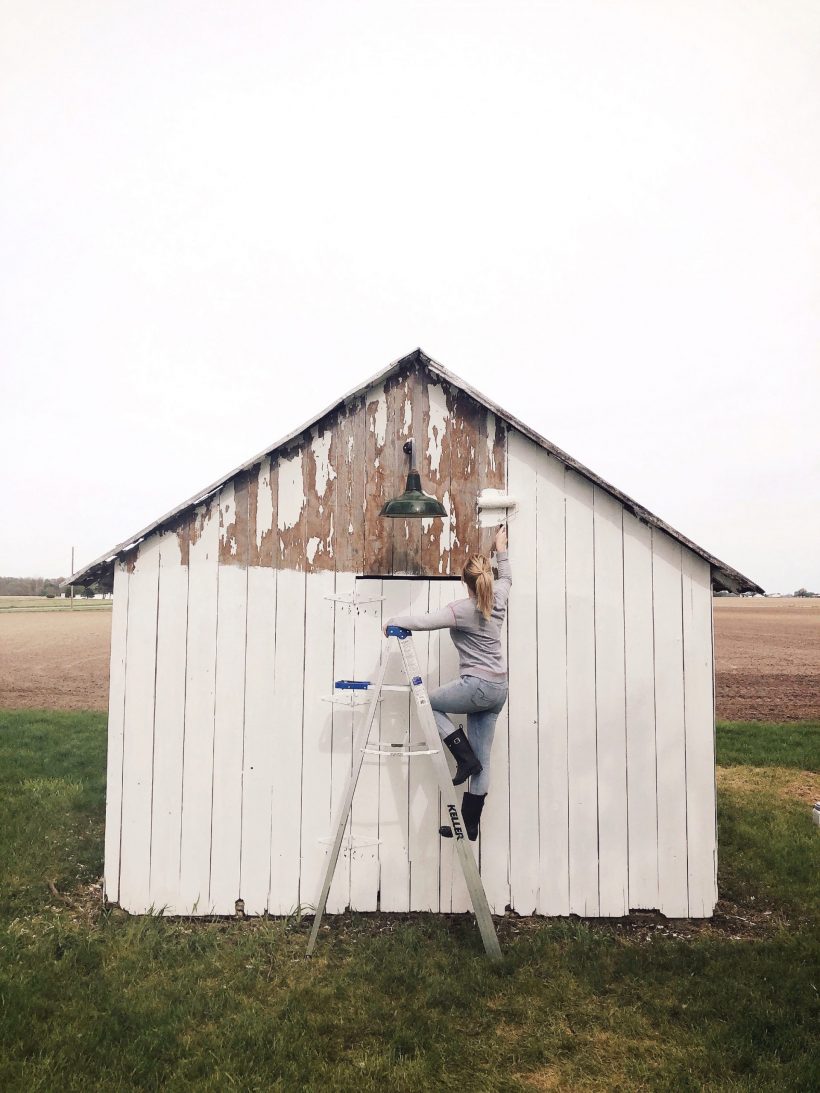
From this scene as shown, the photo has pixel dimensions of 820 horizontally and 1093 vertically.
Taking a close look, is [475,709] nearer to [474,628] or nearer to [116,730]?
[474,628]

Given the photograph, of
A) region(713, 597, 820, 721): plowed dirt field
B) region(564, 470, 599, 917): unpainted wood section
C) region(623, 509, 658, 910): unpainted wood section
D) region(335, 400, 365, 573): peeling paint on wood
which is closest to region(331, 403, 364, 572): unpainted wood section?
region(335, 400, 365, 573): peeling paint on wood

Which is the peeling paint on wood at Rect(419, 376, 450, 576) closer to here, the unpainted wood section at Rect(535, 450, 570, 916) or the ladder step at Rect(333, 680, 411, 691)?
the unpainted wood section at Rect(535, 450, 570, 916)

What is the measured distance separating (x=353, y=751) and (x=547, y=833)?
66.9 inches

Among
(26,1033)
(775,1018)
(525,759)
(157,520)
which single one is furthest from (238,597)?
(775,1018)

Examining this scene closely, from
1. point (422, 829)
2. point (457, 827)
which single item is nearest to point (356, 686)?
point (457, 827)

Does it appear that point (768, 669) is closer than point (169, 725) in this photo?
No

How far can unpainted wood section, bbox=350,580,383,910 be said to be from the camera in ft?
18.5

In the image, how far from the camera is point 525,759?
225 inches

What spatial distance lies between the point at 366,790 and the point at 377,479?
8.34ft

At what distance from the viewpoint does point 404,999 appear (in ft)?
14.5

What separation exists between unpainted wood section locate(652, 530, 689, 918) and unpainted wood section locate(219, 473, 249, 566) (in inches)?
133

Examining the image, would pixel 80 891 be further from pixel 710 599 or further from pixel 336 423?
pixel 710 599

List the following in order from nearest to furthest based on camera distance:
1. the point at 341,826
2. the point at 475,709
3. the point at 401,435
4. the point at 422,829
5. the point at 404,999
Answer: the point at 404,999
the point at 341,826
the point at 475,709
the point at 422,829
the point at 401,435

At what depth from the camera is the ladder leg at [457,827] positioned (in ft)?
16.2
